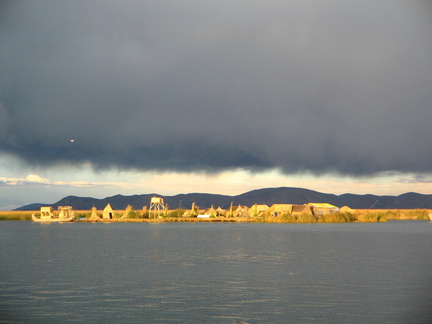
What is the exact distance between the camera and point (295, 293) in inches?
1175

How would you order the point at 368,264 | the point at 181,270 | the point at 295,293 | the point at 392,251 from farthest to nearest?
1. the point at 392,251
2. the point at 368,264
3. the point at 181,270
4. the point at 295,293

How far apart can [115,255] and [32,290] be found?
71.7 feet

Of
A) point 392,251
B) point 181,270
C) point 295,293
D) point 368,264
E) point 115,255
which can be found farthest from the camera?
point 392,251

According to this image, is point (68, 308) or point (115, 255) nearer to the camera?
point (68, 308)

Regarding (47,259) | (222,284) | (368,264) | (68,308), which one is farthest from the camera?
(47,259)

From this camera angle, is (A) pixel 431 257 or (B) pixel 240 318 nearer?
(B) pixel 240 318

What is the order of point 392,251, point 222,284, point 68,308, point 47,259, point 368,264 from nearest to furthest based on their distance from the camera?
1. point 68,308
2. point 222,284
3. point 368,264
4. point 47,259
5. point 392,251

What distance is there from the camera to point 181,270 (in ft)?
132

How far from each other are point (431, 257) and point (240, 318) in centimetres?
3510

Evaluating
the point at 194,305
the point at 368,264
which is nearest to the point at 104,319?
the point at 194,305

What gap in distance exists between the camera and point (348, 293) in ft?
98.0

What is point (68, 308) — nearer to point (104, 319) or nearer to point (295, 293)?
point (104, 319)

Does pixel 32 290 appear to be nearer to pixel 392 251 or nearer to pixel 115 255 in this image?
pixel 115 255

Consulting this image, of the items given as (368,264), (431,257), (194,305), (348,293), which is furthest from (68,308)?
(431,257)
